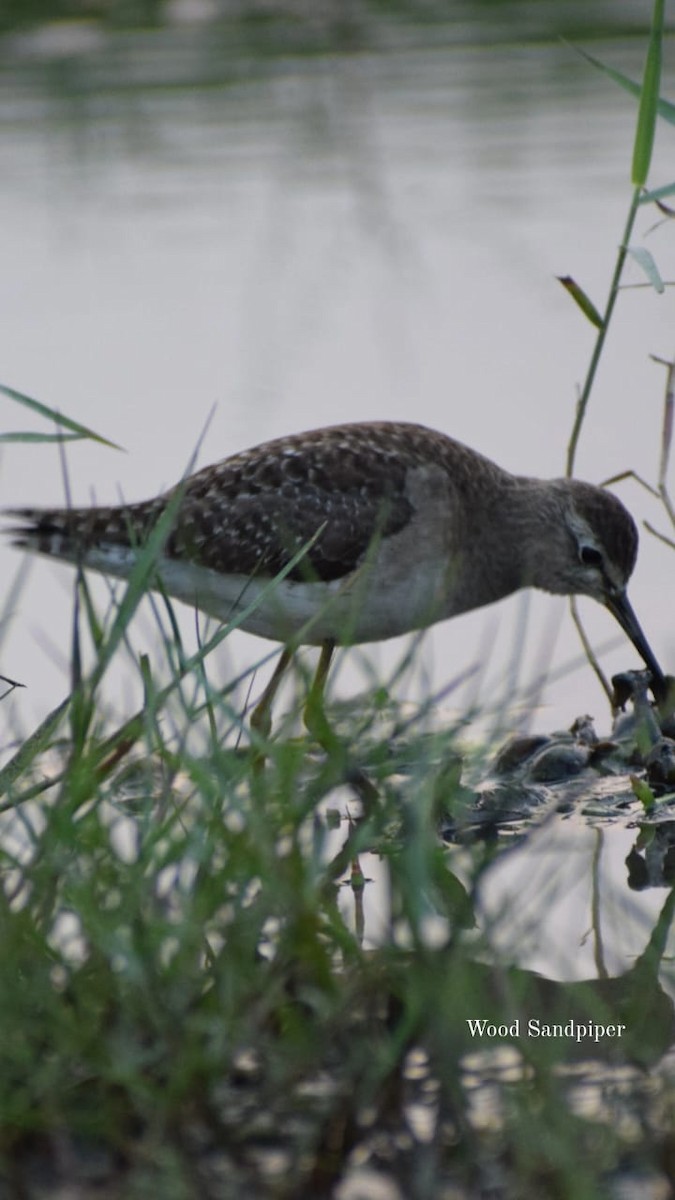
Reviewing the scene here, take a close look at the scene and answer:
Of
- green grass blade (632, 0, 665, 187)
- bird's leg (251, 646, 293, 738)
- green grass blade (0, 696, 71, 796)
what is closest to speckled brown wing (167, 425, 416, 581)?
bird's leg (251, 646, 293, 738)

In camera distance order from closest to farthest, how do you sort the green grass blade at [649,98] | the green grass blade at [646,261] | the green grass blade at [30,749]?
the green grass blade at [30,749] < the green grass blade at [649,98] < the green grass blade at [646,261]

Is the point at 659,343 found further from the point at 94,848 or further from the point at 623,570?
the point at 94,848

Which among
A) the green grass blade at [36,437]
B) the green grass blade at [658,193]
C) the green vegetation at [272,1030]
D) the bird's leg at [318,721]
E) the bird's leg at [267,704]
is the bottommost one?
the green vegetation at [272,1030]

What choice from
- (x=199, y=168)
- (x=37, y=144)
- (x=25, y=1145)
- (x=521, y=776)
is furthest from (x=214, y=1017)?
(x=37, y=144)

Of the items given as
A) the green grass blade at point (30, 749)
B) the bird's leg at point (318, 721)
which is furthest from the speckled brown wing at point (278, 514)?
the bird's leg at point (318, 721)

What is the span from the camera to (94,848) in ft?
13.5

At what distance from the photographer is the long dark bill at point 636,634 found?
22.3 ft

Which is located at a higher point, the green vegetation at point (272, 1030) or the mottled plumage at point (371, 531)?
the mottled plumage at point (371, 531)

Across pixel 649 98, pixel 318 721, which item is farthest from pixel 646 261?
pixel 318 721

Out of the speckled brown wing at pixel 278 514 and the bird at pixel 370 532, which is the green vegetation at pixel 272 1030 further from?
the speckled brown wing at pixel 278 514

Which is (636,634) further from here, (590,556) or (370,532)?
(370,532)

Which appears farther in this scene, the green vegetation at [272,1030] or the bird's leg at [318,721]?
the bird's leg at [318,721]

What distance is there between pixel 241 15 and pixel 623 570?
10024 mm

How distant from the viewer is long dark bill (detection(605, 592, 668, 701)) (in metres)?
6.79
